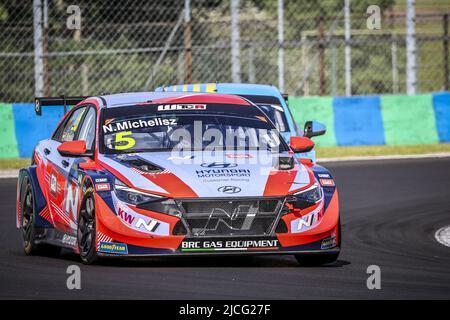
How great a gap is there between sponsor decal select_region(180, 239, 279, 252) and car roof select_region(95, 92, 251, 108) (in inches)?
75.9

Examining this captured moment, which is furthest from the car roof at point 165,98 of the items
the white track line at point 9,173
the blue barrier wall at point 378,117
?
the blue barrier wall at point 378,117

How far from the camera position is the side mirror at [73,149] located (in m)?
10.6

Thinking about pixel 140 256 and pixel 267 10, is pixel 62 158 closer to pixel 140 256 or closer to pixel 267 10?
pixel 140 256

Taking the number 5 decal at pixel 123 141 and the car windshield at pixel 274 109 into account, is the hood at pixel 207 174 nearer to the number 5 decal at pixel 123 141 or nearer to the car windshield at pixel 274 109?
the number 5 decal at pixel 123 141

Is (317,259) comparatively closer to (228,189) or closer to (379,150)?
(228,189)

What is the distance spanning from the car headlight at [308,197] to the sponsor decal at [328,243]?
1.04 feet

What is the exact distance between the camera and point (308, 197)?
1006cm

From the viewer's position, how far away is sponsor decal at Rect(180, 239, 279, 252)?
9.74 metres

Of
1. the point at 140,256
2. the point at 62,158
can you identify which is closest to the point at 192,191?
the point at 140,256

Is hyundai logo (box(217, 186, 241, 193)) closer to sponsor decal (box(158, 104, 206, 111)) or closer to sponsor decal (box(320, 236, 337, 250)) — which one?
sponsor decal (box(320, 236, 337, 250))

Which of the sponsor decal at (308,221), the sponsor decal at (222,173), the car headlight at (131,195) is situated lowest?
the sponsor decal at (308,221)

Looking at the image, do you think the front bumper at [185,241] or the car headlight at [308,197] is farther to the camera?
the car headlight at [308,197]

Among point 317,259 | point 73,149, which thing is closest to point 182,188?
point 73,149

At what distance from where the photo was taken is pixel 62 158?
37.2 ft
